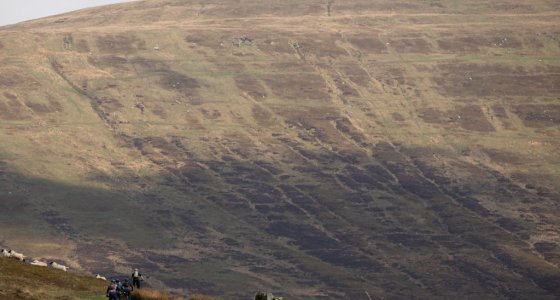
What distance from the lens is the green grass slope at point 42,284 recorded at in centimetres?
4462

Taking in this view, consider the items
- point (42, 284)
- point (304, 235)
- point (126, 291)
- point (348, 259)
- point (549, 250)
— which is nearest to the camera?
point (126, 291)

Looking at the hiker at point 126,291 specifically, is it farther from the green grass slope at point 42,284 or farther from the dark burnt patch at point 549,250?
the dark burnt patch at point 549,250

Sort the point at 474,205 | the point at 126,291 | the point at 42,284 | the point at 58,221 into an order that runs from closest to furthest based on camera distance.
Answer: the point at 126,291 < the point at 42,284 < the point at 58,221 < the point at 474,205

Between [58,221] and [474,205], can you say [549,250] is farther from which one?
[58,221]

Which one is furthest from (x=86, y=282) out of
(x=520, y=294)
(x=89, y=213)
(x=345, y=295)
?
(x=89, y=213)

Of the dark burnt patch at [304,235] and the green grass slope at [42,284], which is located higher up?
the dark burnt patch at [304,235]

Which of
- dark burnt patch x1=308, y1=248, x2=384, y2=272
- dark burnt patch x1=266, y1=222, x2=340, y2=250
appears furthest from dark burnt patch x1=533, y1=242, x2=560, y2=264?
dark burnt patch x1=266, y1=222, x2=340, y2=250

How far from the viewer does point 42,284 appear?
49.3 metres

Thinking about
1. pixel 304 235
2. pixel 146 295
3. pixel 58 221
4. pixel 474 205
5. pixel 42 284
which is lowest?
pixel 42 284

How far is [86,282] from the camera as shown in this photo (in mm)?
55531

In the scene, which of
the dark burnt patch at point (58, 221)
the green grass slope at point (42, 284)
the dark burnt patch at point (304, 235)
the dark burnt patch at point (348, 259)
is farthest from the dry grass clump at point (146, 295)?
the dark burnt patch at point (304, 235)

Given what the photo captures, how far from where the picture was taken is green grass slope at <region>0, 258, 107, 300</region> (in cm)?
4462

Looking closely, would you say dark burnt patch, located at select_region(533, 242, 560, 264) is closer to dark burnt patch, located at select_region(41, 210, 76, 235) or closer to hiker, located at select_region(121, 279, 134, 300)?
dark burnt patch, located at select_region(41, 210, 76, 235)

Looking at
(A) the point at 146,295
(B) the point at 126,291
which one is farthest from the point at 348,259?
(B) the point at 126,291
